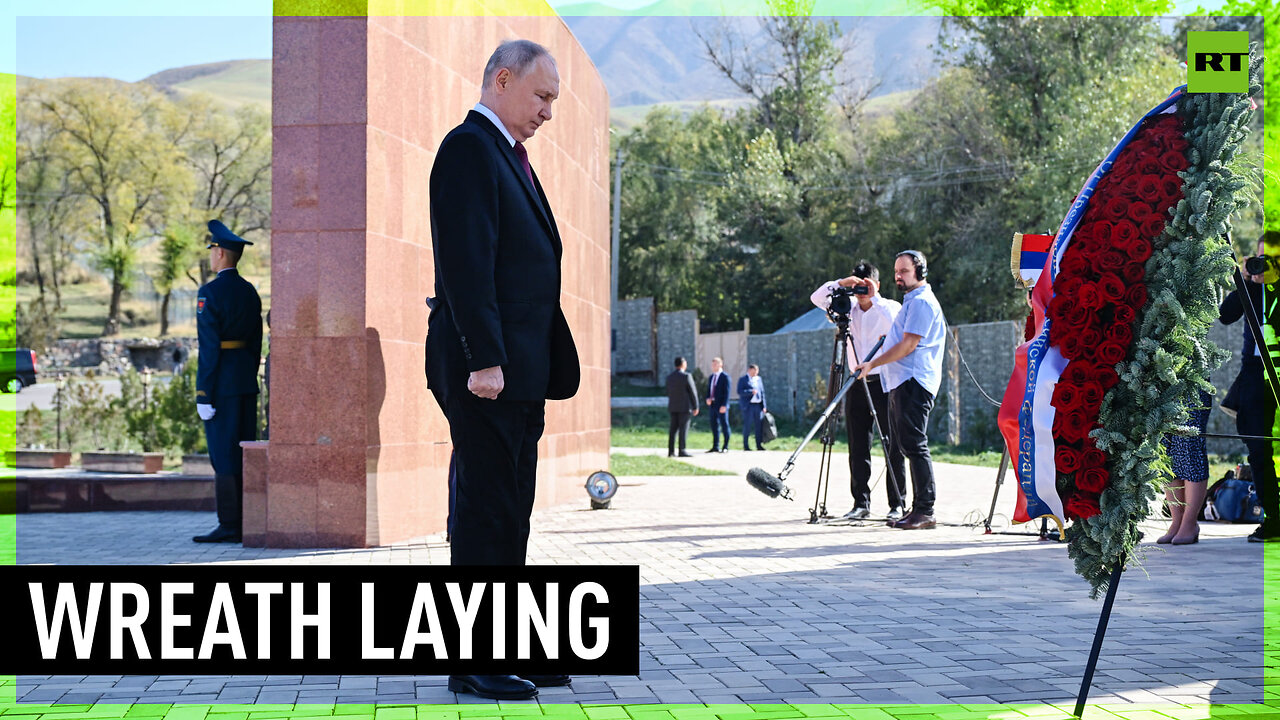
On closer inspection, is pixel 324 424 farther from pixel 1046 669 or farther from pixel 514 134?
pixel 1046 669

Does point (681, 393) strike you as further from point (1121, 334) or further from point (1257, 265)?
point (1121, 334)

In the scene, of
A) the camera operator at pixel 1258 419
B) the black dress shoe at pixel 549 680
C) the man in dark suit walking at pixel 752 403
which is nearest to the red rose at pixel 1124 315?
the black dress shoe at pixel 549 680

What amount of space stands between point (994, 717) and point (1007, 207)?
105 ft

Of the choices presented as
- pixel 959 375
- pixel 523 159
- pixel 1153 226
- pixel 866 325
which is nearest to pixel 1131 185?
pixel 1153 226

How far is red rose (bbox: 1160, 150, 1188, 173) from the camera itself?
157 inches

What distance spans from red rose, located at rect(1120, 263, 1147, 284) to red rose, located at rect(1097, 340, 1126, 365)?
214mm

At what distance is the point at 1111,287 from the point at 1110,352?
0.69ft

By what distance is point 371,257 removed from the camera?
26.3 feet

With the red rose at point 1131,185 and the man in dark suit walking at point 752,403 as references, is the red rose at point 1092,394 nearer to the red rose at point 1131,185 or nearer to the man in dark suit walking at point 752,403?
the red rose at point 1131,185

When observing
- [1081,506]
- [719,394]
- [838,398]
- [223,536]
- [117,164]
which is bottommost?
[223,536]

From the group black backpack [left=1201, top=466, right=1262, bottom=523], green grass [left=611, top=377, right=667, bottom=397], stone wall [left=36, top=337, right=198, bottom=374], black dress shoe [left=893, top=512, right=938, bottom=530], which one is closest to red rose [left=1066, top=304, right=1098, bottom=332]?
black dress shoe [left=893, top=512, right=938, bottom=530]

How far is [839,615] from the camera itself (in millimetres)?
5695

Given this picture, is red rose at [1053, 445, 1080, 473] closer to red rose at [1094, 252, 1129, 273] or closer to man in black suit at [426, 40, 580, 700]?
red rose at [1094, 252, 1129, 273]

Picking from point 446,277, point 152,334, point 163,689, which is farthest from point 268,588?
point 152,334
